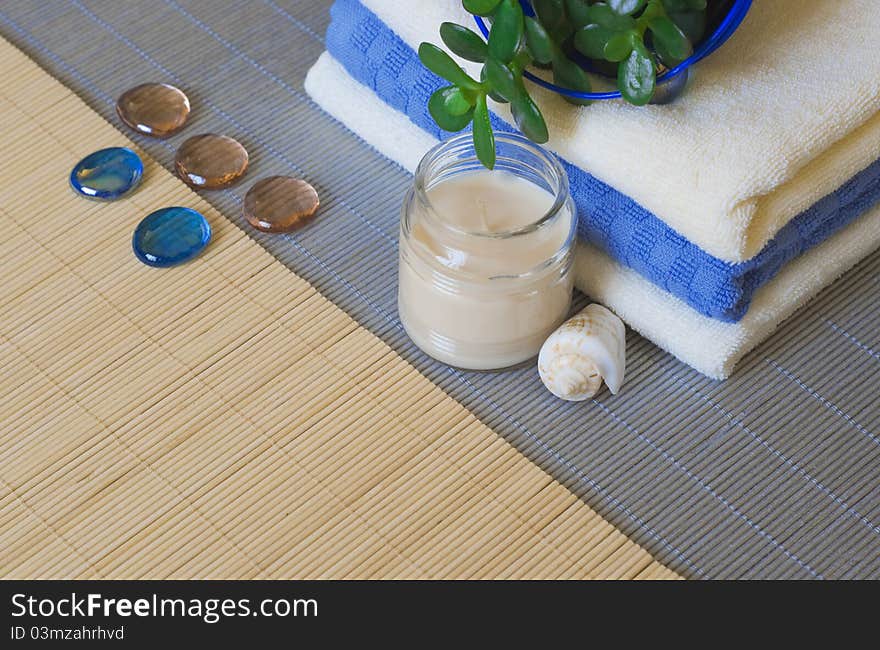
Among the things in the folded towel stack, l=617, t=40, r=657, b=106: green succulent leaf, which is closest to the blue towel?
the folded towel stack

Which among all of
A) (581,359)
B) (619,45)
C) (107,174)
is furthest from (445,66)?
(107,174)

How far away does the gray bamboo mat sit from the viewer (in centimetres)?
85

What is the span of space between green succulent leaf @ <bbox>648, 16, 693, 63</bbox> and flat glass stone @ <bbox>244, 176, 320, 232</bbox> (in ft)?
1.20

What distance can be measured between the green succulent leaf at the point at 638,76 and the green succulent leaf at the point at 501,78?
77mm

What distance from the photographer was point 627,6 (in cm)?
80

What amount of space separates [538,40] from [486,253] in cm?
16

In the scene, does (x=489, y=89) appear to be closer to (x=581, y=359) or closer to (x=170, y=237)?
(x=581, y=359)

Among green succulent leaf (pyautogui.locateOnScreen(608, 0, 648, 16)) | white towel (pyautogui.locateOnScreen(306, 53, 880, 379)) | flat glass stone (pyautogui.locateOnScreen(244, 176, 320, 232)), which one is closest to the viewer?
green succulent leaf (pyautogui.locateOnScreen(608, 0, 648, 16))

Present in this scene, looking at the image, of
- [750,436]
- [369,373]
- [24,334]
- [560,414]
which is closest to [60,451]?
[24,334]

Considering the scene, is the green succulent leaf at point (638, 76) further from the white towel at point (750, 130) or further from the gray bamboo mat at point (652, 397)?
the gray bamboo mat at point (652, 397)

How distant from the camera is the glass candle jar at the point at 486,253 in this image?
0.87 metres

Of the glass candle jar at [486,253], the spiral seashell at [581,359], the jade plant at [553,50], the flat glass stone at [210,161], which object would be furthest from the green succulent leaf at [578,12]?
the flat glass stone at [210,161]

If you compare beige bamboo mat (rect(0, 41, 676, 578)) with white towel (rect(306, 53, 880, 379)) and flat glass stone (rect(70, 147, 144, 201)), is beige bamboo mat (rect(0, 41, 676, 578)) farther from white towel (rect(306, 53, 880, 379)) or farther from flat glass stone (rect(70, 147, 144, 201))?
white towel (rect(306, 53, 880, 379))
